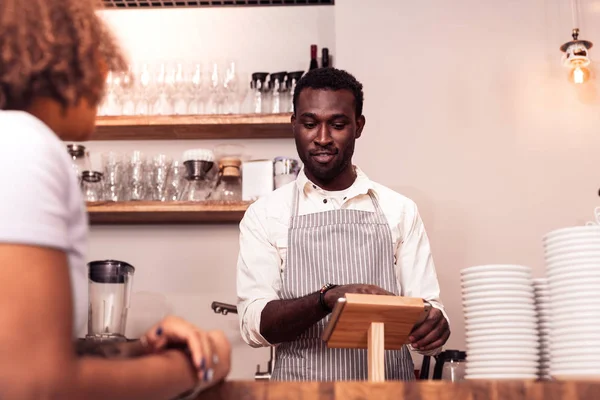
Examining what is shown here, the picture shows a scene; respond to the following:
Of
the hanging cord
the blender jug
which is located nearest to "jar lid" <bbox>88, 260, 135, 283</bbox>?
the blender jug

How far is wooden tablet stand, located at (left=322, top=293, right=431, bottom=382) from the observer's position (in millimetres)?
1417

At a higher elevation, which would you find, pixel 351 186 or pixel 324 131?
pixel 324 131

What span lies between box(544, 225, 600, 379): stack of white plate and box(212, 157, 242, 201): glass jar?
203 centimetres

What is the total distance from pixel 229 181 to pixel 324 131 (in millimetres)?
1106

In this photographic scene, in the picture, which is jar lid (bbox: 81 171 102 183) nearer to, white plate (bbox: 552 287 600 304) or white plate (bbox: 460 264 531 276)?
white plate (bbox: 460 264 531 276)

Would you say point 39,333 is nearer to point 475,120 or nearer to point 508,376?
point 508,376

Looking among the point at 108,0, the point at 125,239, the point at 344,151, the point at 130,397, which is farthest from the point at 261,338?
the point at 108,0

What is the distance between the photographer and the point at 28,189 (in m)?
0.71

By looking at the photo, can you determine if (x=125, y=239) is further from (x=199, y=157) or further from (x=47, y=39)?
(x=47, y=39)

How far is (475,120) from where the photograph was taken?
10.5 feet

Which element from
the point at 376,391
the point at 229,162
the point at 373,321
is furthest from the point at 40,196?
the point at 229,162

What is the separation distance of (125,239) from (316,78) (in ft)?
4.83

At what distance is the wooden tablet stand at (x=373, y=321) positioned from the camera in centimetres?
142

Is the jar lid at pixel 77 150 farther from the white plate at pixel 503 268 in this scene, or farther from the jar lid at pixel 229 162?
the white plate at pixel 503 268
